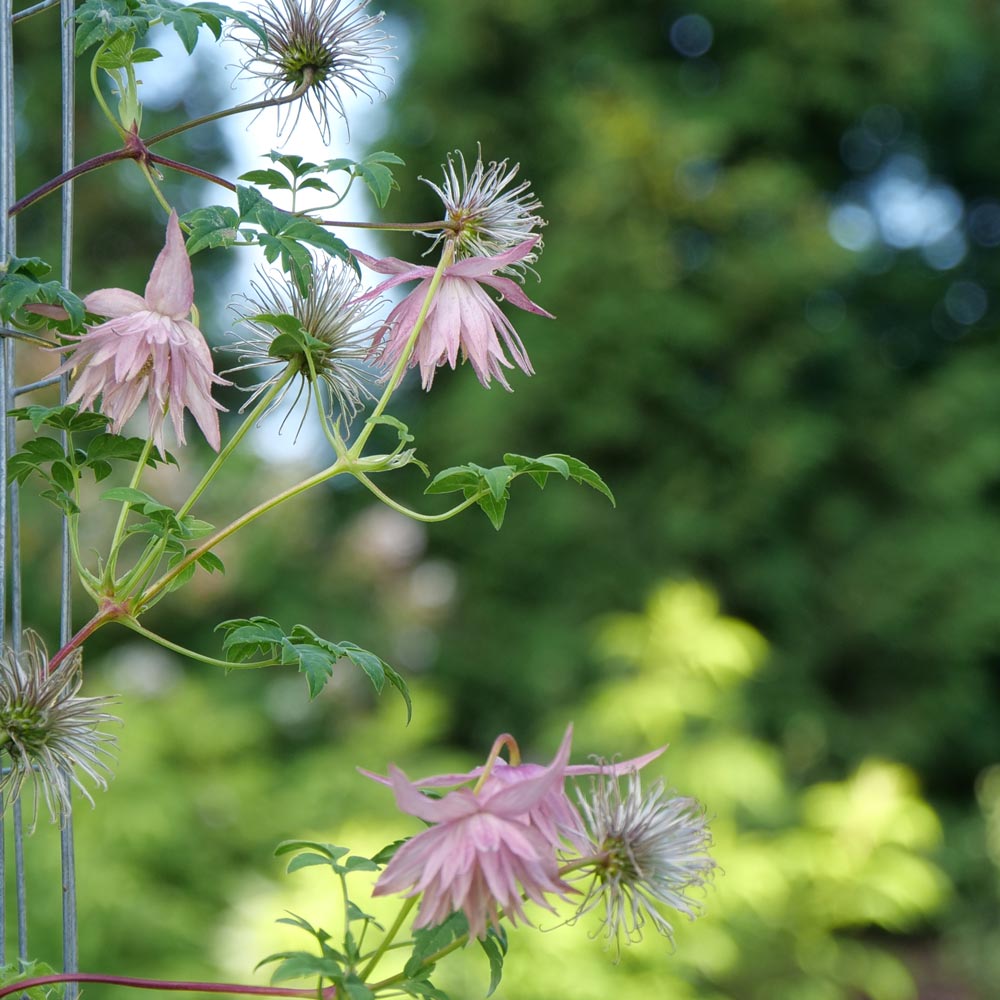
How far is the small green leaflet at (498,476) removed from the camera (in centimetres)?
53

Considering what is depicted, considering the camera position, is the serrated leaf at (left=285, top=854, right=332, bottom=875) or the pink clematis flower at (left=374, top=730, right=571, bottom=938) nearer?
the pink clematis flower at (left=374, top=730, right=571, bottom=938)

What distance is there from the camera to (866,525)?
3703mm

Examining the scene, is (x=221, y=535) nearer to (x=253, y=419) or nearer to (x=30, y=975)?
(x=253, y=419)

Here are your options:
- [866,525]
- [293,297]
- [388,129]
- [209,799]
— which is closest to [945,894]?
[866,525]

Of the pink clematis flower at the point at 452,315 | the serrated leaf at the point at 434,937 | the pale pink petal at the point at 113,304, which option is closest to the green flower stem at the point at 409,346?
the pink clematis flower at the point at 452,315

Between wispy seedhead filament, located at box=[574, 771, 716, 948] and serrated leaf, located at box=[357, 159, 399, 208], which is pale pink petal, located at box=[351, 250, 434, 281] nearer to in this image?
serrated leaf, located at box=[357, 159, 399, 208]

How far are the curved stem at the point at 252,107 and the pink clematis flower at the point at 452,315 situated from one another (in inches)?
3.4

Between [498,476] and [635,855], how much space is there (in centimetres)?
17

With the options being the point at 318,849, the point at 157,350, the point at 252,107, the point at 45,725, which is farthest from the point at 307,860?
the point at 252,107

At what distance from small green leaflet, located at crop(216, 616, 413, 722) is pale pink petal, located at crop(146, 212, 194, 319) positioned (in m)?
0.14

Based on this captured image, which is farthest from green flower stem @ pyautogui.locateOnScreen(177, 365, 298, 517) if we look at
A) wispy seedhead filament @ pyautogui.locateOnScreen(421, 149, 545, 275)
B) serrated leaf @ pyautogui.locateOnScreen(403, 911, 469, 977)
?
serrated leaf @ pyautogui.locateOnScreen(403, 911, 469, 977)

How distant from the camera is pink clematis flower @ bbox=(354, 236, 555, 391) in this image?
55 centimetres

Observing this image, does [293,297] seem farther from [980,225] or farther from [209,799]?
[980,225]

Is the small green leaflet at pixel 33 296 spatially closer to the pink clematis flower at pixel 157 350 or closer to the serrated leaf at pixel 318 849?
the pink clematis flower at pixel 157 350
